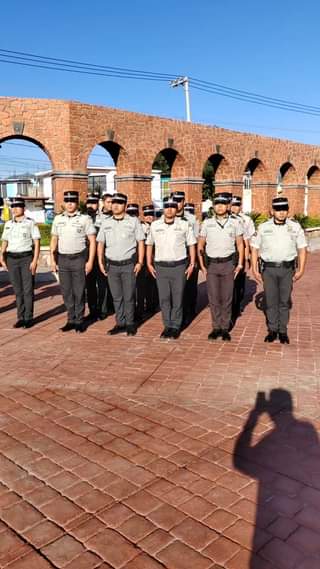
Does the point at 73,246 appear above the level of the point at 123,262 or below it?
above

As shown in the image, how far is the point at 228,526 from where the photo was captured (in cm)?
237

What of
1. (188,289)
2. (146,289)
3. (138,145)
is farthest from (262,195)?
(188,289)

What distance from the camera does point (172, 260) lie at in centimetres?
560

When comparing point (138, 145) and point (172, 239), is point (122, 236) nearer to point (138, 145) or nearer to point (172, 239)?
point (172, 239)

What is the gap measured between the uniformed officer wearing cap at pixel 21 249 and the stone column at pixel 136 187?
10.4 meters

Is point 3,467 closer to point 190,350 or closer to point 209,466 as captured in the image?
point 209,466

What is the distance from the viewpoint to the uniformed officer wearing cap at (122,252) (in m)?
5.73

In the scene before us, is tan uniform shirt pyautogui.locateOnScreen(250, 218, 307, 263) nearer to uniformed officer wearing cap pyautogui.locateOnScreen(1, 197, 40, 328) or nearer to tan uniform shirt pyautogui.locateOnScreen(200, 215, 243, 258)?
tan uniform shirt pyautogui.locateOnScreen(200, 215, 243, 258)

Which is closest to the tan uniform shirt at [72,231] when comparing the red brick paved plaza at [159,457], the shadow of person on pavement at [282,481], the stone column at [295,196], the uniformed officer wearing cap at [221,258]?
the red brick paved plaza at [159,457]

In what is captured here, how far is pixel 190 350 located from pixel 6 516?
9.82ft

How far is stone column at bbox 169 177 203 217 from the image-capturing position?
59.4ft

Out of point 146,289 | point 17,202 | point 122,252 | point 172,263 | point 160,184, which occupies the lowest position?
point 146,289

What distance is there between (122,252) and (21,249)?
4.25ft

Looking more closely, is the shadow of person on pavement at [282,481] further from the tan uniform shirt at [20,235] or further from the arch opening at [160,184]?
the arch opening at [160,184]
